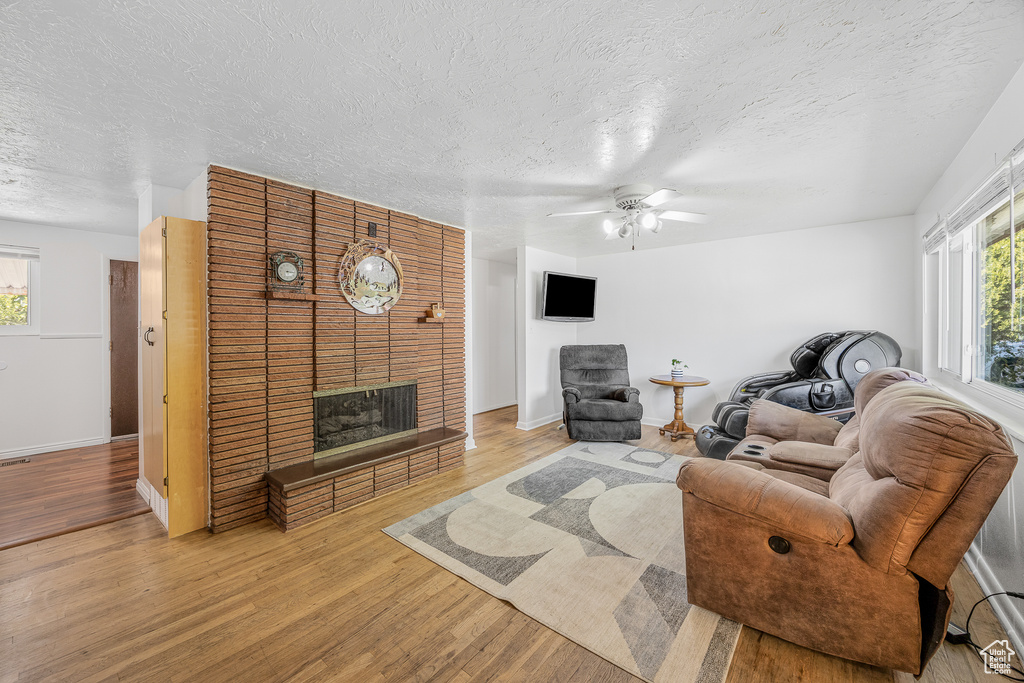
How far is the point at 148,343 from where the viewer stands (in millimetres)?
2881

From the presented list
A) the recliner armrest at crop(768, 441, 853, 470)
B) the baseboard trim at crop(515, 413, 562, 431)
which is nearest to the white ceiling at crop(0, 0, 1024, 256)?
the recliner armrest at crop(768, 441, 853, 470)

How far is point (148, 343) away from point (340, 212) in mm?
1658

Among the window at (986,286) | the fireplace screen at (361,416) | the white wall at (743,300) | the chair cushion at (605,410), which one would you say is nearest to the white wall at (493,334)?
the white wall at (743,300)

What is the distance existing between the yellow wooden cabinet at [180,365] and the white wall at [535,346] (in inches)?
133

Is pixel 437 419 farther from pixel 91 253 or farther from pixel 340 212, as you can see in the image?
pixel 91 253

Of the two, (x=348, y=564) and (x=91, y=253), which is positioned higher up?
(x=91, y=253)

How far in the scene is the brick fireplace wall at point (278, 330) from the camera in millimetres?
2594

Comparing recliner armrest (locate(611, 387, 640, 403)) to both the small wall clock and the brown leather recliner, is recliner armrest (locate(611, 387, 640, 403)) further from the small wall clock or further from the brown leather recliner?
the small wall clock

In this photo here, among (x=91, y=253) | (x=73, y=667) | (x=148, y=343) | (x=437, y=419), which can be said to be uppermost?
(x=91, y=253)

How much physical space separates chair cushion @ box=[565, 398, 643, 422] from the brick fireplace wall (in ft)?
4.94

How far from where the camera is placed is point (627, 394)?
15.4 ft

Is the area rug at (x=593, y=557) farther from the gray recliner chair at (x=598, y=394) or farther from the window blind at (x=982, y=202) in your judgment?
the window blind at (x=982, y=202)

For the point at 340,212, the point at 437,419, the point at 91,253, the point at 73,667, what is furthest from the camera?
the point at 91,253

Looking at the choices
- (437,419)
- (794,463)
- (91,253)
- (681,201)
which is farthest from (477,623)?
(91,253)
